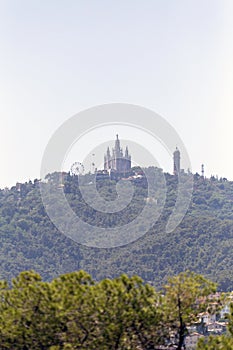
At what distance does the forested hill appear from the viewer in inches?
2847

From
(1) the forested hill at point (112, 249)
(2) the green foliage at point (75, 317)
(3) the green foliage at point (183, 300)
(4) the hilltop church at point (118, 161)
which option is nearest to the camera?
(2) the green foliage at point (75, 317)

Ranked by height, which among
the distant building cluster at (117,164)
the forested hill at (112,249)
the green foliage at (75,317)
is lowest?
the green foliage at (75,317)

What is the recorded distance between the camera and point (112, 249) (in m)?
79.9

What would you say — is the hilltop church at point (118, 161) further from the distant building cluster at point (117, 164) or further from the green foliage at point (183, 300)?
the green foliage at point (183, 300)

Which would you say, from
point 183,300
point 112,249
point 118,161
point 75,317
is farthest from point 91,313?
point 118,161

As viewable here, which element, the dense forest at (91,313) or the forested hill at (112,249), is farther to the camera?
the forested hill at (112,249)

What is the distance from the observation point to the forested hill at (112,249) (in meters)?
72.3

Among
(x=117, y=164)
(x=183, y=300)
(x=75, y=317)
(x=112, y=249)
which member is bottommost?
(x=75, y=317)

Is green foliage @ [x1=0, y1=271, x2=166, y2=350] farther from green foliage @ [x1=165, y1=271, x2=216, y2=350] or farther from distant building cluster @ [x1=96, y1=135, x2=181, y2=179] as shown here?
distant building cluster @ [x1=96, y1=135, x2=181, y2=179]

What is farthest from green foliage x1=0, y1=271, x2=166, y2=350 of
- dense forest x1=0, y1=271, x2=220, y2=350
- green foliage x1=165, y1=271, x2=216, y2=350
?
green foliage x1=165, y1=271, x2=216, y2=350

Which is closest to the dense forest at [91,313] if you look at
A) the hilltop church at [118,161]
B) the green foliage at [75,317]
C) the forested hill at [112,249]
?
the green foliage at [75,317]

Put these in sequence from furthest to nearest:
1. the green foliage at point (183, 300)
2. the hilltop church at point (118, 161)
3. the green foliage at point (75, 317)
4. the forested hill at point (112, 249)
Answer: the hilltop church at point (118, 161)
the forested hill at point (112, 249)
the green foliage at point (183, 300)
the green foliage at point (75, 317)

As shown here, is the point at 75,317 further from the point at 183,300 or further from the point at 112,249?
the point at 112,249

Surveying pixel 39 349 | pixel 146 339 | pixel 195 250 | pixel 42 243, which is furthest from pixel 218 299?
pixel 42 243
